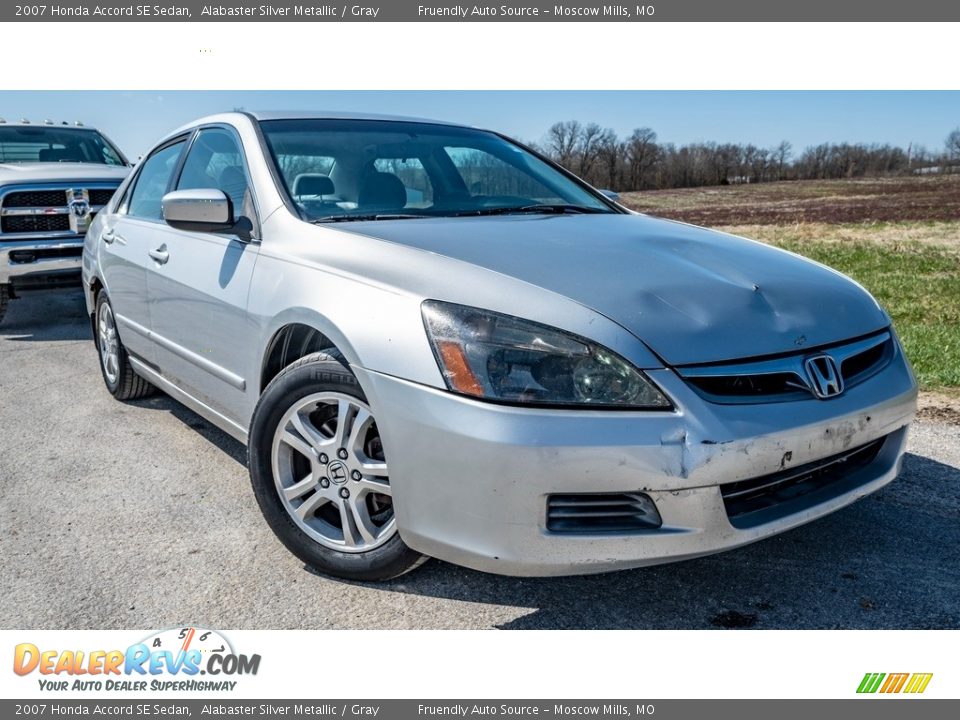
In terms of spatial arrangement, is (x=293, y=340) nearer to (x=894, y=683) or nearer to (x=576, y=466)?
(x=576, y=466)

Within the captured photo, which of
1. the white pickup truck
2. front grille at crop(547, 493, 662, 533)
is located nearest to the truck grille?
the white pickup truck

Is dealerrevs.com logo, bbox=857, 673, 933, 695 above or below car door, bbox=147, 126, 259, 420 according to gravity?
below

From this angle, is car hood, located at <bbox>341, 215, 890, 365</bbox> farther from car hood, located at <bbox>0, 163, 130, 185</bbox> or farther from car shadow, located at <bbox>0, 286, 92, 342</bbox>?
car hood, located at <bbox>0, 163, 130, 185</bbox>

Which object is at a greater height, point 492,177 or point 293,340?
point 492,177

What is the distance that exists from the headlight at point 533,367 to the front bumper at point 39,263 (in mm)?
6303

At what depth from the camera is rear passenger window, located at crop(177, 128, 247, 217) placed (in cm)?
331

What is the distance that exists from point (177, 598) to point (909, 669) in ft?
7.02

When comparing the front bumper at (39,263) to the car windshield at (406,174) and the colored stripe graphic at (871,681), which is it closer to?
the car windshield at (406,174)

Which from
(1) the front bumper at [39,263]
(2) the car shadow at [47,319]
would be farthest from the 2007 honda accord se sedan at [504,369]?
(1) the front bumper at [39,263]

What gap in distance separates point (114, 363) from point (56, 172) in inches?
150

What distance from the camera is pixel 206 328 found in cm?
328

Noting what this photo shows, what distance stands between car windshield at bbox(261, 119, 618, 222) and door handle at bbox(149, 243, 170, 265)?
2.55 feet

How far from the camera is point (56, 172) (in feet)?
25.0

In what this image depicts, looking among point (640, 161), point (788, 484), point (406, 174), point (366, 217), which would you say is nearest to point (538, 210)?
point (406, 174)
